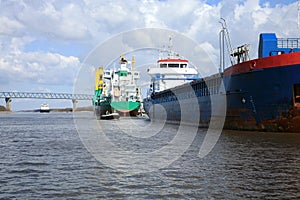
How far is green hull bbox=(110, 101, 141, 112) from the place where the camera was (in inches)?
2375

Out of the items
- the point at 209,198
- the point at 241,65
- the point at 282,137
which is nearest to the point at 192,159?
the point at 209,198

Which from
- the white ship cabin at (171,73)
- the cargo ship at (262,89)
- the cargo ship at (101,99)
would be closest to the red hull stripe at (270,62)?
the cargo ship at (262,89)

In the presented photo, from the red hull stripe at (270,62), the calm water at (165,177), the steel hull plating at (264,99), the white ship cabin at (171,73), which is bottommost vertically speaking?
the calm water at (165,177)

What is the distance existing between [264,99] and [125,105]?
145ft

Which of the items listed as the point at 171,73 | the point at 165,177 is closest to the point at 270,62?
the point at 165,177

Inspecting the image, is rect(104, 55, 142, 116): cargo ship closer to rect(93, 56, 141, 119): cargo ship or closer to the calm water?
rect(93, 56, 141, 119): cargo ship

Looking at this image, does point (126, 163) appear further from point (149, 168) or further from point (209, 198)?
point (209, 198)

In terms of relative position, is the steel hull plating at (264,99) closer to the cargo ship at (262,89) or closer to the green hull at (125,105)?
the cargo ship at (262,89)

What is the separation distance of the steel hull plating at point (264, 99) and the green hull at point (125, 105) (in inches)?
1477

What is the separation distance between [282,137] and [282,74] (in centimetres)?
313

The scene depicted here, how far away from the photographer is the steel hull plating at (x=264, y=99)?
18.2 meters

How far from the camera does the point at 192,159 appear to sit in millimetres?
12055

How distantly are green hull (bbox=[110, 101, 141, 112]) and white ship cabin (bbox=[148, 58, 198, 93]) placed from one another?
14281 millimetres

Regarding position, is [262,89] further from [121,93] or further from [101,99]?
[101,99]
